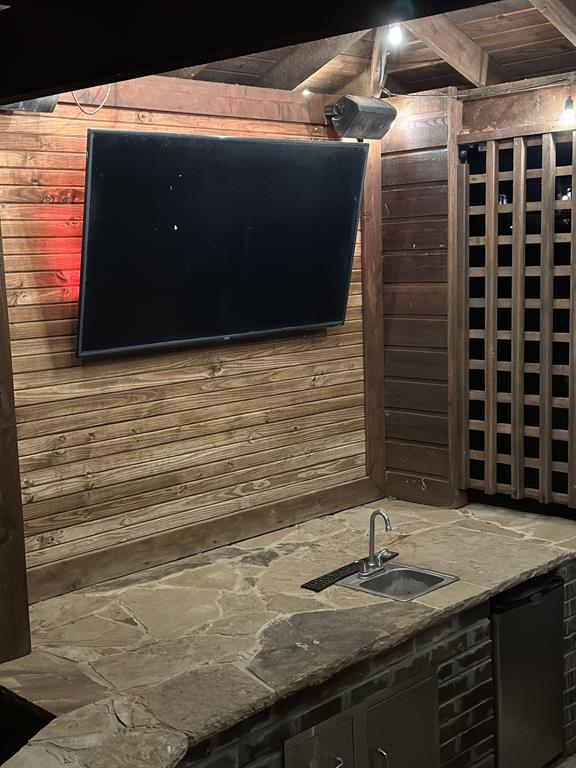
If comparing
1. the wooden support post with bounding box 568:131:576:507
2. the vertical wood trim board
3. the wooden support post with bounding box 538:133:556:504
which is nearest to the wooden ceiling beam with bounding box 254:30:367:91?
the wooden support post with bounding box 538:133:556:504

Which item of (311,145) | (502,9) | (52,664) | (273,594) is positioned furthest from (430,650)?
(502,9)

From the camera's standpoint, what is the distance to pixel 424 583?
5156mm

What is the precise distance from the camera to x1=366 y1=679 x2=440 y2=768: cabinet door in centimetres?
447

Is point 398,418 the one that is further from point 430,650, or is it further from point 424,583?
point 430,650

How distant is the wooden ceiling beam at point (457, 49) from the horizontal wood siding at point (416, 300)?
11.4 inches

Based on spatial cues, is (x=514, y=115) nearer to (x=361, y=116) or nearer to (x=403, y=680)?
(x=361, y=116)

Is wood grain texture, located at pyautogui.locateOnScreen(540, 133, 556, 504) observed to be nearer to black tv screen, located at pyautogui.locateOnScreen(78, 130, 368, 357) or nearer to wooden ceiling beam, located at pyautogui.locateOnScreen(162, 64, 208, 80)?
black tv screen, located at pyautogui.locateOnScreen(78, 130, 368, 357)

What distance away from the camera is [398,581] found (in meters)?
5.28

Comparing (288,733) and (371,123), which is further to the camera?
(371,123)

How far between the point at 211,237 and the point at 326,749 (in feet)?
8.95

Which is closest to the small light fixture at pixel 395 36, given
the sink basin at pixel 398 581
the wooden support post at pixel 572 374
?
the wooden support post at pixel 572 374

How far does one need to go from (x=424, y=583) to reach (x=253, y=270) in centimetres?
204

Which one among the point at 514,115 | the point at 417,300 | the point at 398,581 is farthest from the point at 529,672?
the point at 514,115

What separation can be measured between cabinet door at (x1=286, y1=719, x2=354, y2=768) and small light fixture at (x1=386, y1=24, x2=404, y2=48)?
389 centimetres
